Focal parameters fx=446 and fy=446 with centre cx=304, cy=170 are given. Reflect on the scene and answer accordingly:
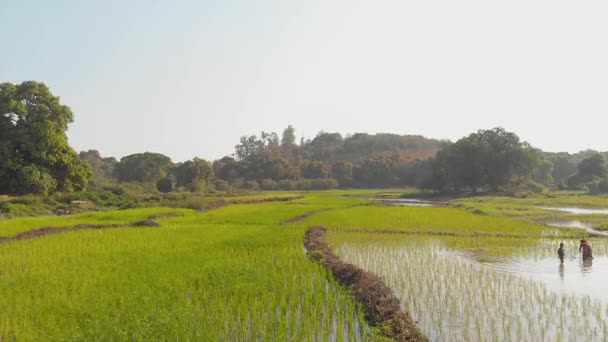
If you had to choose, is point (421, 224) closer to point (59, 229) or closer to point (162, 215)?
point (162, 215)

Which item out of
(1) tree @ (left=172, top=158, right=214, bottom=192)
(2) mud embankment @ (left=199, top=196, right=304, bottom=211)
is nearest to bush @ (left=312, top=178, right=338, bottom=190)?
(1) tree @ (left=172, top=158, right=214, bottom=192)

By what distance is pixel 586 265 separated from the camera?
1203 cm

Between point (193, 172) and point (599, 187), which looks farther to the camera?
point (193, 172)

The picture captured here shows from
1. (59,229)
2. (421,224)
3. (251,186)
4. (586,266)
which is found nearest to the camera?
(586,266)

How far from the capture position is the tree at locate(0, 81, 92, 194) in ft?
95.1

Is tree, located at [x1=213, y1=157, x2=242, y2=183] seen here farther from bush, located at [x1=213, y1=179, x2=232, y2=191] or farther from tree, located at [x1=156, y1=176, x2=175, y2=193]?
tree, located at [x1=156, y1=176, x2=175, y2=193]

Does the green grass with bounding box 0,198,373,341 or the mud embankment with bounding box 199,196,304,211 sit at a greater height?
the mud embankment with bounding box 199,196,304,211

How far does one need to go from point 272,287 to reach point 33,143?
1088 inches

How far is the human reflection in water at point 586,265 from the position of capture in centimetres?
A: 1141

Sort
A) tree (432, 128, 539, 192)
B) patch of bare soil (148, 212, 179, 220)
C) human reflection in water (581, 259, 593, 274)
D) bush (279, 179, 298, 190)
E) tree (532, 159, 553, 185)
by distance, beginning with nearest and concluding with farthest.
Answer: human reflection in water (581, 259, 593, 274) < patch of bare soil (148, 212, 179, 220) < tree (432, 128, 539, 192) < tree (532, 159, 553, 185) < bush (279, 179, 298, 190)

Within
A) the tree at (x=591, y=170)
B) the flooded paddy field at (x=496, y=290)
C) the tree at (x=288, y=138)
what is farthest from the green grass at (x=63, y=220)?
the tree at (x=288, y=138)

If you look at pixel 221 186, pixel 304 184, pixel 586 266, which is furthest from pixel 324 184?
pixel 586 266

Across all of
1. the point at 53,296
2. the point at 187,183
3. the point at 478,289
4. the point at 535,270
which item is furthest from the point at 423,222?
the point at 187,183

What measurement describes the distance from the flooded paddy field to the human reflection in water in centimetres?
3
